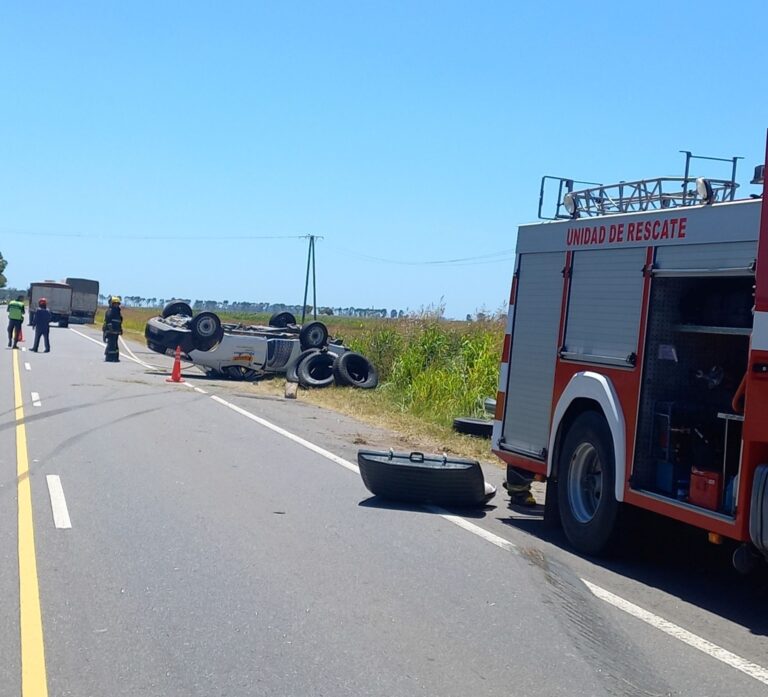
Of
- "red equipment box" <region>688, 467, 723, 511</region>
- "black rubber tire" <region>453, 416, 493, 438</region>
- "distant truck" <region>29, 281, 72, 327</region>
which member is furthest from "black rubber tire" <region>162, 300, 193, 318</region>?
"distant truck" <region>29, 281, 72, 327</region>

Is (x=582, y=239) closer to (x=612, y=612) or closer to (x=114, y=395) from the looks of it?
(x=612, y=612)

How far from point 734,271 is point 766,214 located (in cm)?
53

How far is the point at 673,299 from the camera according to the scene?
28.0 feet

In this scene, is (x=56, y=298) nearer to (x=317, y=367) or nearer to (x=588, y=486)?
(x=317, y=367)

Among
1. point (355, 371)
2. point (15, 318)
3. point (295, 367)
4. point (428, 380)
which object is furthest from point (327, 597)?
point (15, 318)

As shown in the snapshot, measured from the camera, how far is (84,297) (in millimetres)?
75750

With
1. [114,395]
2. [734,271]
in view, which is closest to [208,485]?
[734,271]

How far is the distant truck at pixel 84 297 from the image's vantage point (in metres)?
75.1

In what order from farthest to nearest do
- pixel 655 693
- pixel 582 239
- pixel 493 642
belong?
pixel 582 239 → pixel 493 642 → pixel 655 693

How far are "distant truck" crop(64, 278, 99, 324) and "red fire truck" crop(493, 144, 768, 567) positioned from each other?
67.9 metres

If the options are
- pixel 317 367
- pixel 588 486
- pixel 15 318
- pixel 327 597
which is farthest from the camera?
pixel 15 318

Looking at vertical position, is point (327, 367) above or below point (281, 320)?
below

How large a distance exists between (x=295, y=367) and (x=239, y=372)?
2017 millimetres

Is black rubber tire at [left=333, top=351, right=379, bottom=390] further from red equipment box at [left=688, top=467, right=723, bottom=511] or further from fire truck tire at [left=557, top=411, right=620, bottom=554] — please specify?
red equipment box at [left=688, top=467, right=723, bottom=511]
